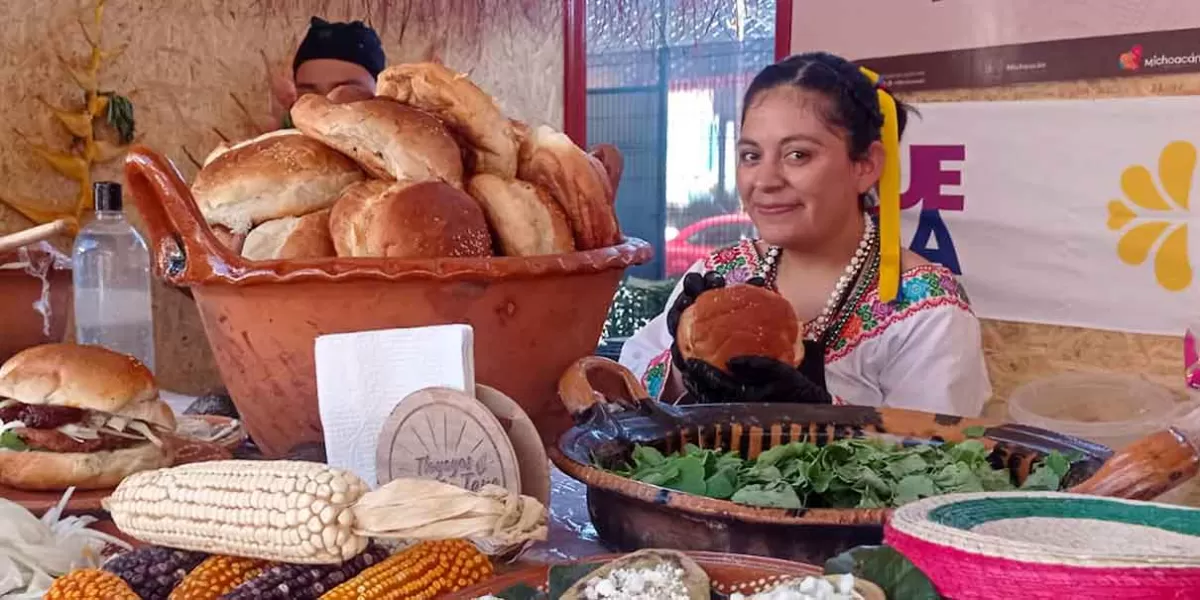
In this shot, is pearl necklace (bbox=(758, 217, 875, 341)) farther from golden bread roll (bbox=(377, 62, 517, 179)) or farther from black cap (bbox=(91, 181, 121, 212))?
black cap (bbox=(91, 181, 121, 212))

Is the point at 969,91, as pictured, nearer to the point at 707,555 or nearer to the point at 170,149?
the point at 170,149

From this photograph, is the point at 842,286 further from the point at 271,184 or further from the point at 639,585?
the point at 639,585

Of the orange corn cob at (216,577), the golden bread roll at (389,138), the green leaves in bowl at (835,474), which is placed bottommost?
the orange corn cob at (216,577)

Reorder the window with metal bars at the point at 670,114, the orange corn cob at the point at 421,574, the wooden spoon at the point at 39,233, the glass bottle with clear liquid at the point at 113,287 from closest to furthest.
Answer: the orange corn cob at the point at 421,574, the wooden spoon at the point at 39,233, the glass bottle with clear liquid at the point at 113,287, the window with metal bars at the point at 670,114

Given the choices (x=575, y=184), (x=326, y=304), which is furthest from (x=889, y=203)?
(x=326, y=304)

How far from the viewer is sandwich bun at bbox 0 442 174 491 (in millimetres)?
1082

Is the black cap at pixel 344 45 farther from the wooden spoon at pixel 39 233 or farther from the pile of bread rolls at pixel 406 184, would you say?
the pile of bread rolls at pixel 406 184

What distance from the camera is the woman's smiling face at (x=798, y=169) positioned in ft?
6.69

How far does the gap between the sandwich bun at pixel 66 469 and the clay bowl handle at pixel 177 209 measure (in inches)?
9.9

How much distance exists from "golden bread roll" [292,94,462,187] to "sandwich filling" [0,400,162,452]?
1.27ft

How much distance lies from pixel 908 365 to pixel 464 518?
149cm

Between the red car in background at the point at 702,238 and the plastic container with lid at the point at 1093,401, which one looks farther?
the red car in background at the point at 702,238

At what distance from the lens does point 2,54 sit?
2934 millimetres

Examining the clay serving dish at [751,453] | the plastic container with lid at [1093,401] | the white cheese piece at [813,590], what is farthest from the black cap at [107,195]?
the plastic container with lid at [1093,401]
